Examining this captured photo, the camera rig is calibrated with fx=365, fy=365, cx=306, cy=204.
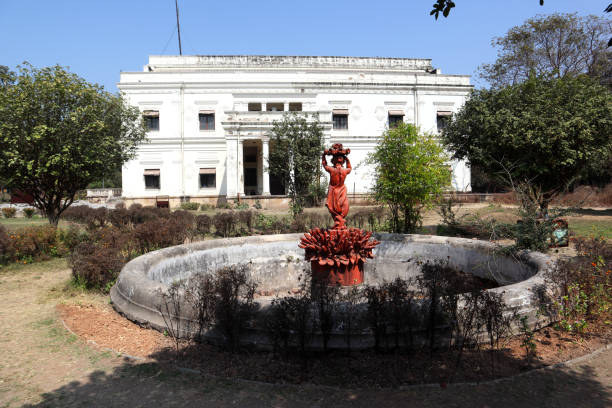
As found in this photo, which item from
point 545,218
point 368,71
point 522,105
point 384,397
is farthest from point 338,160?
point 368,71

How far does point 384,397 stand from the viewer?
3004mm

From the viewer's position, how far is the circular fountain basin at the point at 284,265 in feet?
15.4

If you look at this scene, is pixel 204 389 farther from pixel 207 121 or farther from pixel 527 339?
pixel 207 121

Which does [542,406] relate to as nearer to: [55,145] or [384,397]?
[384,397]

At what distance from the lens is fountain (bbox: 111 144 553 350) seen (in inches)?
162

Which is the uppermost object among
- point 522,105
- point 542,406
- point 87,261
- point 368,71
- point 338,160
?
point 368,71

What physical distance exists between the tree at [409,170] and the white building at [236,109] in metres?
15.8

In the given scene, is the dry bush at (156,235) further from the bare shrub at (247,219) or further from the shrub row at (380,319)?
the shrub row at (380,319)

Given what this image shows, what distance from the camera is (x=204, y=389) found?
316cm

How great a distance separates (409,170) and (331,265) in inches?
159

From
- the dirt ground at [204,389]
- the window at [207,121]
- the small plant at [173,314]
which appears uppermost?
the window at [207,121]

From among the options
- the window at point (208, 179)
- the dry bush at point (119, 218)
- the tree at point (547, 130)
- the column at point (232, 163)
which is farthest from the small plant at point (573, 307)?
the window at point (208, 179)

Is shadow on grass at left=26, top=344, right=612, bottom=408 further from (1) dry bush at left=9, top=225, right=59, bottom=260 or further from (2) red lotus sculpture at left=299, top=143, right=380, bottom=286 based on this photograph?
(1) dry bush at left=9, top=225, right=59, bottom=260

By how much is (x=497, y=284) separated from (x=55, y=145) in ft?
37.6
